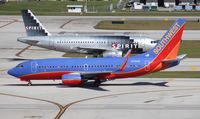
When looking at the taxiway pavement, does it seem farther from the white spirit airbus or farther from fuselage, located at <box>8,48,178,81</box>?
the white spirit airbus

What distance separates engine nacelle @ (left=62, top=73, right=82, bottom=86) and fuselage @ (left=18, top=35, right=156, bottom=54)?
26654 millimetres

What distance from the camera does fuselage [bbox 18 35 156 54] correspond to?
84938 mm

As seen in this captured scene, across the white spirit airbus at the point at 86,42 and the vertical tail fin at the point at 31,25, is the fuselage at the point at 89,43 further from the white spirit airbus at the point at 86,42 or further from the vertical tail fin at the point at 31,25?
the vertical tail fin at the point at 31,25

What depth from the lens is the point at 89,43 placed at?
85250mm

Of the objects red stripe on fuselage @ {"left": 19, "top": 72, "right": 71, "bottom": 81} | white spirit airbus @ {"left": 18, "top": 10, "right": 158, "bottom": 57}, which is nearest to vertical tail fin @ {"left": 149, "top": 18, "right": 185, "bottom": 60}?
red stripe on fuselage @ {"left": 19, "top": 72, "right": 71, "bottom": 81}

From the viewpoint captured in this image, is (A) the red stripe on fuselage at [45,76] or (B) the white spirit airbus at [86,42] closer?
(A) the red stripe on fuselage at [45,76]

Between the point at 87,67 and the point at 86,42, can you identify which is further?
the point at 86,42

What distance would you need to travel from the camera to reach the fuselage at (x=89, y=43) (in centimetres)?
8494

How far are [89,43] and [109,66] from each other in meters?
27.3

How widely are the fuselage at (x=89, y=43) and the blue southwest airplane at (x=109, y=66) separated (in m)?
25.9

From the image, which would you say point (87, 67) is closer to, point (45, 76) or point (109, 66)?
point (109, 66)

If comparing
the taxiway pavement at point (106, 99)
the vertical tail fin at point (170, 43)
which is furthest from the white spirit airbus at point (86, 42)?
the vertical tail fin at point (170, 43)

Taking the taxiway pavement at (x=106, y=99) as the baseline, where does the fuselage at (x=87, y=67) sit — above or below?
above

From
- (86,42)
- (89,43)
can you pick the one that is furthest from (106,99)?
(86,42)
